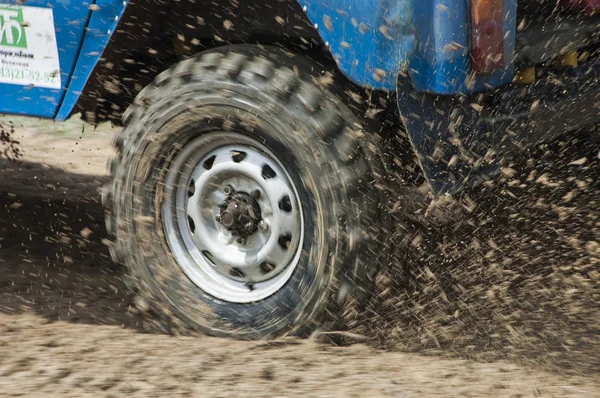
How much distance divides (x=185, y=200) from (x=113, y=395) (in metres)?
1.12

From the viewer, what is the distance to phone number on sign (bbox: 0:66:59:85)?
406 centimetres

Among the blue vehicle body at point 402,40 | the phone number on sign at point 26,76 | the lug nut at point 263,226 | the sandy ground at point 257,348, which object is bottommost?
the sandy ground at point 257,348

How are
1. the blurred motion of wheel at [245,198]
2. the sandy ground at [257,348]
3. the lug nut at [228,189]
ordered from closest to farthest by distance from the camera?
the sandy ground at [257,348], the blurred motion of wheel at [245,198], the lug nut at [228,189]

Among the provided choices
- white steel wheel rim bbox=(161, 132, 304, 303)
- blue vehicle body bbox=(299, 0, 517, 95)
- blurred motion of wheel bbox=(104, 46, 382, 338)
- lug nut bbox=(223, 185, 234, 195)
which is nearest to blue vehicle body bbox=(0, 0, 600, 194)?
blue vehicle body bbox=(299, 0, 517, 95)

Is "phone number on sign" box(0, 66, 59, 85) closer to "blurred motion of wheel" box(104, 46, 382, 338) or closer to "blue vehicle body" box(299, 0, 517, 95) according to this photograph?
"blurred motion of wheel" box(104, 46, 382, 338)

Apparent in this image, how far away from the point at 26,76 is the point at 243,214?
1173 mm

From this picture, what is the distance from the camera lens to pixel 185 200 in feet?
12.6

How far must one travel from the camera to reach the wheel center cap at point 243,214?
3670 millimetres

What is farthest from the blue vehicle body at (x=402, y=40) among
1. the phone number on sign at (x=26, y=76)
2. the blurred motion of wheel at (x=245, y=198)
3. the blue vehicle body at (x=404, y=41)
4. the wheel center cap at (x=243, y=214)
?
the phone number on sign at (x=26, y=76)

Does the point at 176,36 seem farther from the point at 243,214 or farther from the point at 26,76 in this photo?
the point at 243,214

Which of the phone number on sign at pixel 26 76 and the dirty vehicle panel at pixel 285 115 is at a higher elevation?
the phone number on sign at pixel 26 76

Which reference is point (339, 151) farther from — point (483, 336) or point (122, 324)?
point (122, 324)

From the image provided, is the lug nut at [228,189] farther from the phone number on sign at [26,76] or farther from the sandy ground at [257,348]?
the phone number on sign at [26,76]

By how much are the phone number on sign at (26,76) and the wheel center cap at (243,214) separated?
96cm
